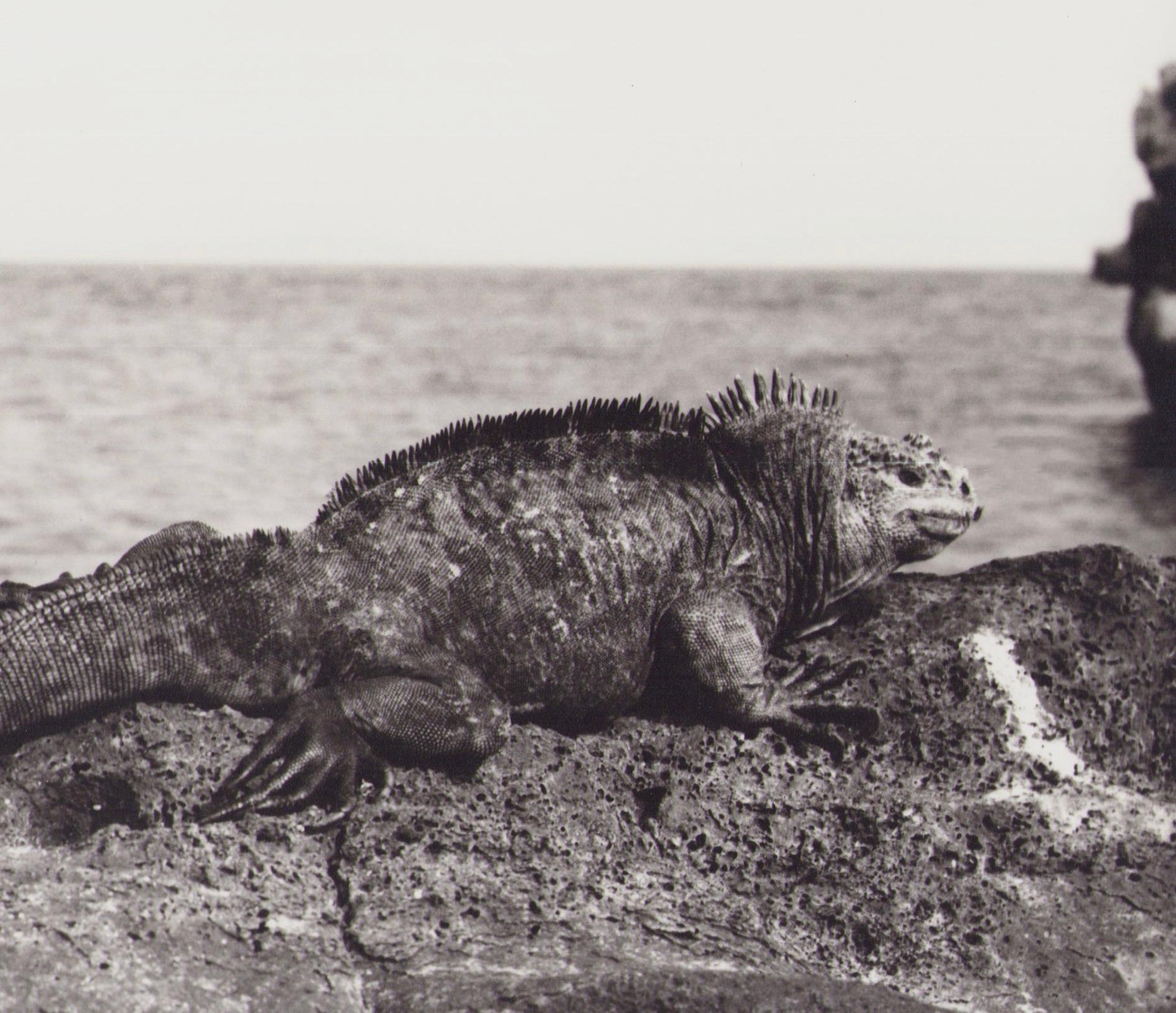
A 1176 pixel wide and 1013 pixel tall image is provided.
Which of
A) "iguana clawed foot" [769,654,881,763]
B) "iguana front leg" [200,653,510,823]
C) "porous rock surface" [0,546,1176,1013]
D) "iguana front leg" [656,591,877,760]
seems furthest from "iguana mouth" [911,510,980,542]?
"iguana front leg" [200,653,510,823]

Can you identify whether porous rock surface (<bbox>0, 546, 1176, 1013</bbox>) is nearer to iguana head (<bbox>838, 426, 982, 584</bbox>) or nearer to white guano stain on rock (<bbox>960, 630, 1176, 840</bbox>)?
white guano stain on rock (<bbox>960, 630, 1176, 840</bbox>)

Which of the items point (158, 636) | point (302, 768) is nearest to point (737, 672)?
point (302, 768)

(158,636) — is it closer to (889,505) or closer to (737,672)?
(737,672)

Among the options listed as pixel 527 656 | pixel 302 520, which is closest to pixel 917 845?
pixel 527 656

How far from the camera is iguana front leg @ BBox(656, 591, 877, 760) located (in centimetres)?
377

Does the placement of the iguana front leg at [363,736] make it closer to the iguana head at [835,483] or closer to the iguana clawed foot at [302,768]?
the iguana clawed foot at [302,768]

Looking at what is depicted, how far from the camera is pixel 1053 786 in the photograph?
3.92 metres

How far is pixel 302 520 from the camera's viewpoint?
13.2 metres

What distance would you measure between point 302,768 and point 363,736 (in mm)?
166

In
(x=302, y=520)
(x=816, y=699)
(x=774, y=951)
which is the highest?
(x=816, y=699)

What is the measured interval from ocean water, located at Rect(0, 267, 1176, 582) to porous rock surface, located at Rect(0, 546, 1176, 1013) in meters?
1.10

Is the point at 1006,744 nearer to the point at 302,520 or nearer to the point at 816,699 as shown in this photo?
the point at 816,699

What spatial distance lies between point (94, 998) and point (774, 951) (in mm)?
1362

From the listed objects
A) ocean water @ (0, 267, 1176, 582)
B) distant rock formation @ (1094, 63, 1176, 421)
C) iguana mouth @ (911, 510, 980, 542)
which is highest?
distant rock formation @ (1094, 63, 1176, 421)
